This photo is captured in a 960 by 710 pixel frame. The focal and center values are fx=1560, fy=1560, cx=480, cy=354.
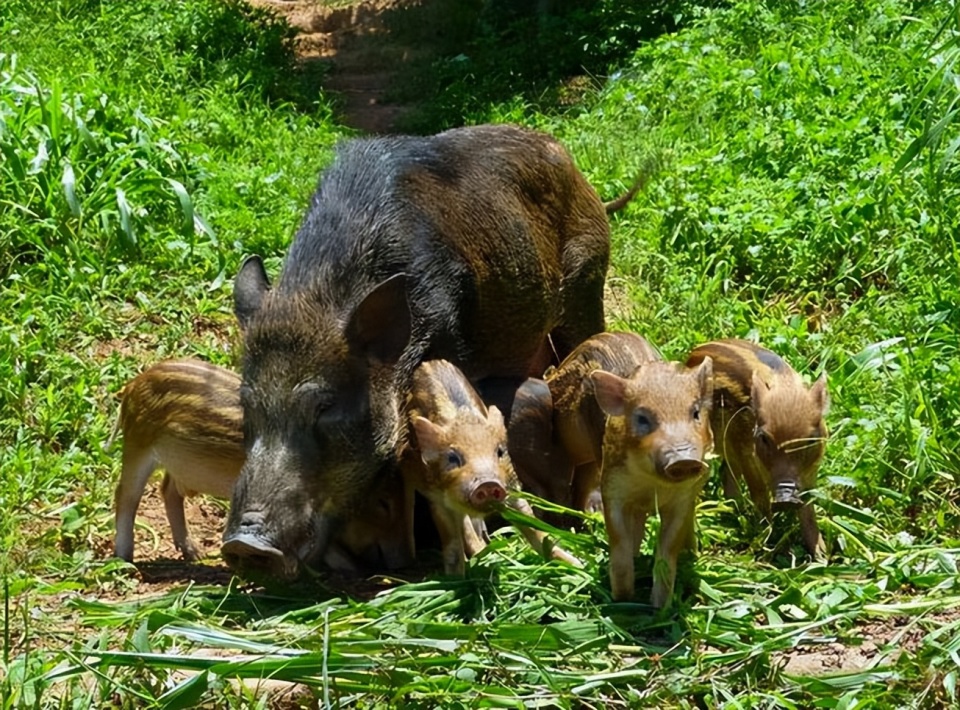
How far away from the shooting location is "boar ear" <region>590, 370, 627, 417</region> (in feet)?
15.5

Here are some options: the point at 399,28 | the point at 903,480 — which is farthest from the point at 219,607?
the point at 399,28

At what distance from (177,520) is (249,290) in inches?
36.5

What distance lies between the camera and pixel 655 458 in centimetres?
450

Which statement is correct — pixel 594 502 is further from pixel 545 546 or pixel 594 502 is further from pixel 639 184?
pixel 639 184

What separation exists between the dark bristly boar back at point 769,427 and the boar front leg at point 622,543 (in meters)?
0.56

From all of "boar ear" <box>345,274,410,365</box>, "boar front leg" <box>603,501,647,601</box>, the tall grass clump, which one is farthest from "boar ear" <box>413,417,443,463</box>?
the tall grass clump

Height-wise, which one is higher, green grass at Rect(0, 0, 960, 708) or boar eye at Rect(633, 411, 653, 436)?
boar eye at Rect(633, 411, 653, 436)

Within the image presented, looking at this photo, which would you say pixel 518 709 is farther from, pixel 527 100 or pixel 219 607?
pixel 527 100

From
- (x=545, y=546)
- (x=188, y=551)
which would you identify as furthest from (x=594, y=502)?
(x=188, y=551)

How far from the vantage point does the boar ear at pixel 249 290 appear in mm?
5645

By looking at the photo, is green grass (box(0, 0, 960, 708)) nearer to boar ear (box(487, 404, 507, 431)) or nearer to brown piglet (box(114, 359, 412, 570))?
brown piglet (box(114, 359, 412, 570))

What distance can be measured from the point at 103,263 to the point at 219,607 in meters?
3.17

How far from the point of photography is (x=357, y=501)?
17.9ft

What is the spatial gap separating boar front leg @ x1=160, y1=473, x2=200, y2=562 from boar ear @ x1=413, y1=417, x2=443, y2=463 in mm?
1199
